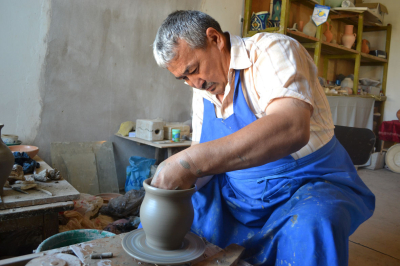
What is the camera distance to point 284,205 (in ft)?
4.29

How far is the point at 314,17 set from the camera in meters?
4.53

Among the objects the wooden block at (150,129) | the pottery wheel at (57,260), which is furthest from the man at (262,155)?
the wooden block at (150,129)

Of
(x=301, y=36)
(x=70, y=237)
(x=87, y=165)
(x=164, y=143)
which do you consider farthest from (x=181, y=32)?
(x=301, y=36)

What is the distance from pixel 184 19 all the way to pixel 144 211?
2.87 feet

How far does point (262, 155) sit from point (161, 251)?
0.51 m

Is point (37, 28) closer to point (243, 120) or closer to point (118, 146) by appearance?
point (118, 146)

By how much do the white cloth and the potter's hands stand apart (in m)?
4.49

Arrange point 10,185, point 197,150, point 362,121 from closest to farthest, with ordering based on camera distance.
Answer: point 197,150 → point 10,185 → point 362,121

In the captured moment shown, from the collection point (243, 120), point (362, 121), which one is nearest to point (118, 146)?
point (243, 120)

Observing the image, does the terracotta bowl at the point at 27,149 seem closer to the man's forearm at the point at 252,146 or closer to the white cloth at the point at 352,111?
the man's forearm at the point at 252,146

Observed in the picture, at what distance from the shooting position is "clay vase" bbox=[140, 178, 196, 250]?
41.9 inches

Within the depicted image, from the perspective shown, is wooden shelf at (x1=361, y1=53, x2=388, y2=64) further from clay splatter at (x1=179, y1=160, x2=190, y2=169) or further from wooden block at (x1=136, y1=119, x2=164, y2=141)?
clay splatter at (x1=179, y1=160, x2=190, y2=169)

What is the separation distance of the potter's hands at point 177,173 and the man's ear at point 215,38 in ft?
2.11

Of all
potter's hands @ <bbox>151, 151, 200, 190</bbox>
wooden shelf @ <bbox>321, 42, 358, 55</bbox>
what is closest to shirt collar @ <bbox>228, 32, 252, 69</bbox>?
potter's hands @ <bbox>151, 151, 200, 190</bbox>
